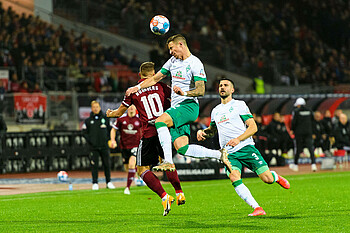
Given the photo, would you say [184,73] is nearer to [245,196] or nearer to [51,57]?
[245,196]

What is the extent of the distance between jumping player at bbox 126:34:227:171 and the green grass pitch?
1007 mm

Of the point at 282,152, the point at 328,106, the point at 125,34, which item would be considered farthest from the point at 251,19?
the point at 282,152

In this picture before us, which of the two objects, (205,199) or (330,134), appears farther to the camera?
(330,134)

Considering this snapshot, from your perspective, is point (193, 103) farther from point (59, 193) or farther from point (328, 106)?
point (328, 106)

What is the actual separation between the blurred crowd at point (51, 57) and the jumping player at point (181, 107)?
50.3 feet

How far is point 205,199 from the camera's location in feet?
44.4

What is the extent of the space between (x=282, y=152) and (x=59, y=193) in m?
11.6

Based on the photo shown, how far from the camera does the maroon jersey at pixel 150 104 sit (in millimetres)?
9992

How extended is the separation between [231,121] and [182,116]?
38.1 inches

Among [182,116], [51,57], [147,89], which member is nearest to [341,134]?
[51,57]

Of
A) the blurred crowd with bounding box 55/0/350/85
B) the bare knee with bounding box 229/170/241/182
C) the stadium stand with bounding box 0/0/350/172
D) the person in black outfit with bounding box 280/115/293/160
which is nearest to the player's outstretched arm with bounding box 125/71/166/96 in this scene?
the bare knee with bounding box 229/170/241/182

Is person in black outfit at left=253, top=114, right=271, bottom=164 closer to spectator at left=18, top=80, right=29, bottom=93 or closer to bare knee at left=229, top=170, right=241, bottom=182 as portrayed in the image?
spectator at left=18, top=80, right=29, bottom=93

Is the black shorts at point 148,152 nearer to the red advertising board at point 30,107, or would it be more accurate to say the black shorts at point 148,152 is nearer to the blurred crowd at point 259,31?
the red advertising board at point 30,107

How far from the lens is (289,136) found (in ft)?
82.3
